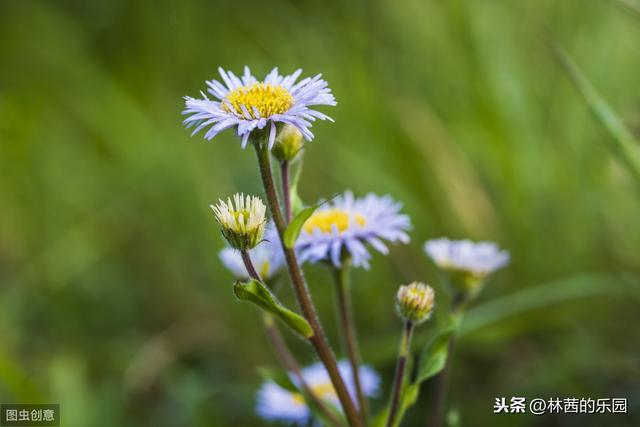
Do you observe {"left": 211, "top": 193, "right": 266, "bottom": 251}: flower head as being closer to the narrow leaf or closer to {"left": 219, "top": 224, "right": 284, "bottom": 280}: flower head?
{"left": 219, "top": 224, "right": 284, "bottom": 280}: flower head

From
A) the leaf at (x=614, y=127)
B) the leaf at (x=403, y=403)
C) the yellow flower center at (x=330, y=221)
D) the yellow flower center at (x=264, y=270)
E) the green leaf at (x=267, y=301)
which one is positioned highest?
the leaf at (x=614, y=127)

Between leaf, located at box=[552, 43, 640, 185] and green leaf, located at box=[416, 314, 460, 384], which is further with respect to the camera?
leaf, located at box=[552, 43, 640, 185]

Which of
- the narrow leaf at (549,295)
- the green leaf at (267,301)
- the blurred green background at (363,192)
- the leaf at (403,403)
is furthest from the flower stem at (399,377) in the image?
the narrow leaf at (549,295)

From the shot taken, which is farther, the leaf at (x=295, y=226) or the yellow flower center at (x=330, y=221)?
the yellow flower center at (x=330, y=221)

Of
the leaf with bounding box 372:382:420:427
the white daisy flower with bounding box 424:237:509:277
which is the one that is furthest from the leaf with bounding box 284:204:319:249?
the white daisy flower with bounding box 424:237:509:277

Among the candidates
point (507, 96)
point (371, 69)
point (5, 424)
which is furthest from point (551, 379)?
point (371, 69)

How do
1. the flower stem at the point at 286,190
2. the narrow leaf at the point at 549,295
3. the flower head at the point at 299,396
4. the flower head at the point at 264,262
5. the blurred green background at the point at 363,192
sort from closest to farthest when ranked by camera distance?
the flower stem at the point at 286,190
the flower head at the point at 264,262
the flower head at the point at 299,396
the narrow leaf at the point at 549,295
the blurred green background at the point at 363,192

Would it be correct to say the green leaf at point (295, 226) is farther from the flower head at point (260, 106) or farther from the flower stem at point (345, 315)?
the flower stem at point (345, 315)
